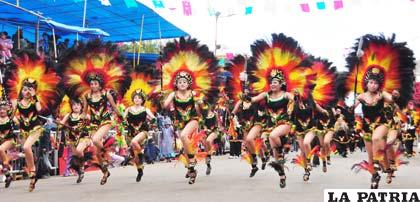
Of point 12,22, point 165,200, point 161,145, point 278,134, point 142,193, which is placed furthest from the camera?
point 161,145

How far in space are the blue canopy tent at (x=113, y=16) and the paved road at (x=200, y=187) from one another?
6.14m

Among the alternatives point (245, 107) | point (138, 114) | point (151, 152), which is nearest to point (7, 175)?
point (138, 114)

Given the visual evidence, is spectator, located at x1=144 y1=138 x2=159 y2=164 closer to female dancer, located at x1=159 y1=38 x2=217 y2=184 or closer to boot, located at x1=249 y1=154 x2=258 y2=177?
boot, located at x1=249 y1=154 x2=258 y2=177

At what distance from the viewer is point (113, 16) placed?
2259cm

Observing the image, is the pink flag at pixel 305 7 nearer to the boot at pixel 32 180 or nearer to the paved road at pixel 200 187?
the paved road at pixel 200 187

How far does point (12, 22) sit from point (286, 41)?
8089 mm

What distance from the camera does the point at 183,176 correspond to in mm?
14203

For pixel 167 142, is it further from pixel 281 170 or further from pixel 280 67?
pixel 281 170

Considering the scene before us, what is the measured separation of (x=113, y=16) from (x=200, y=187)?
482 inches

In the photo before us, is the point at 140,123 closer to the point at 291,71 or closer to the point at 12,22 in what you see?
the point at 291,71

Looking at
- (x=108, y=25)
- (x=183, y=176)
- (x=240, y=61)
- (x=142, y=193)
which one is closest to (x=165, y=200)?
(x=142, y=193)

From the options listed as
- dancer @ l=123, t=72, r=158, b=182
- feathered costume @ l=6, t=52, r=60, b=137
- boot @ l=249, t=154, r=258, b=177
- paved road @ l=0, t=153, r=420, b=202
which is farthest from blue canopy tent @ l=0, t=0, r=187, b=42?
boot @ l=249, t=154, r=258, b=177

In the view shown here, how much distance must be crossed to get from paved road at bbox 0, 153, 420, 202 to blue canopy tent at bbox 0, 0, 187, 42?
614 centimetres

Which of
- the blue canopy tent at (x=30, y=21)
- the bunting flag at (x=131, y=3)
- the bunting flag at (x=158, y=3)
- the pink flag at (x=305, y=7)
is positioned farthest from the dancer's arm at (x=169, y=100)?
the bunting flag at (x=158, y=3)
